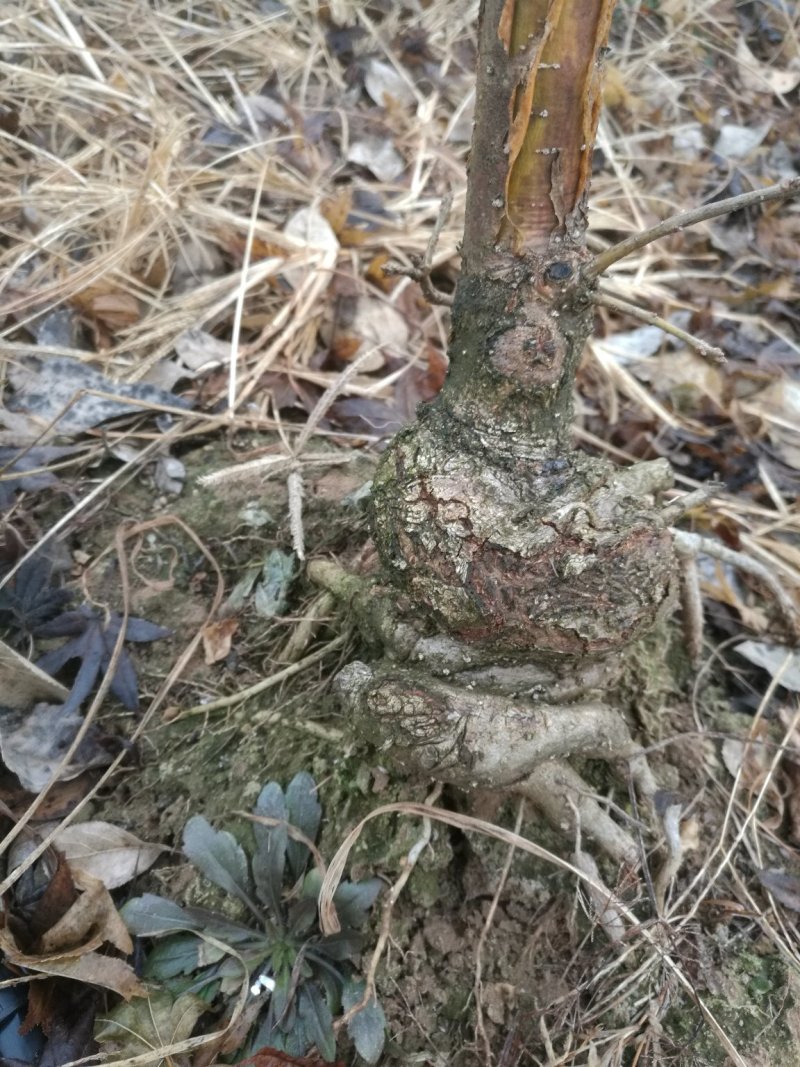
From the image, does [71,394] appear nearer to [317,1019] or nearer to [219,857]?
[219,857]

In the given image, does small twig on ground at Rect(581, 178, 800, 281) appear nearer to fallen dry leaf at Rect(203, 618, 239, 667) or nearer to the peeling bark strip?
the peeling bark strip

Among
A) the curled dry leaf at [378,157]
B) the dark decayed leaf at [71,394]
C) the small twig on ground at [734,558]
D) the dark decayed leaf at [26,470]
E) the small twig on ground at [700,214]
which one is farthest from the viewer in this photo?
the curled dry leaf at [378,157]

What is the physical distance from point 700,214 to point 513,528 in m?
0.49

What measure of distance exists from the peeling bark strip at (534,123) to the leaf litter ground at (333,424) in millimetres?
299

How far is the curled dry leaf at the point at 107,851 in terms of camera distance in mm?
1257

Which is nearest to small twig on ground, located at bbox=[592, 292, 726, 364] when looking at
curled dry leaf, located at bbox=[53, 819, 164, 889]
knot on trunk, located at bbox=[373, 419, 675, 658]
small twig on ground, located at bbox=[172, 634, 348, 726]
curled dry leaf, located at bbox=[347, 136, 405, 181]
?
knot on trunk, located at bbox=[373, 419, 675, 658]

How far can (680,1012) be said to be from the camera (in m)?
1.17

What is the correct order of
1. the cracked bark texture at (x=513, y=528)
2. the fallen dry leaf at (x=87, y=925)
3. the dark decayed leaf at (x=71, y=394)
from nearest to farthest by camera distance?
the cracked bark texture at (x=513, y=528)
the fallen dry leaf at (x=87, y=925)
the dark decayed leaf at (x=71, y=394)

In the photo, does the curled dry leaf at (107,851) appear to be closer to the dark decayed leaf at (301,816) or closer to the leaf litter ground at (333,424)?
the leaf litter ground at (333,424)

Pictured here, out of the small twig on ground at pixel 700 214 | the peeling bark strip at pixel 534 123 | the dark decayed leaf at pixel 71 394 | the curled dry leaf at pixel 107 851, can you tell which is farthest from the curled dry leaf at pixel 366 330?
the curled dry leaf at pixel 107 851

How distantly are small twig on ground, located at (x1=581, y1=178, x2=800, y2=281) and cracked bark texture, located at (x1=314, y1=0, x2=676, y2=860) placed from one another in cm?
8

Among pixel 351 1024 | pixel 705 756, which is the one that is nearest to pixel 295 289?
pixel 705 756

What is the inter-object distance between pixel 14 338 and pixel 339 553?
117cm

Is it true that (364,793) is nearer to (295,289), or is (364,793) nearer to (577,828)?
(577,828)
